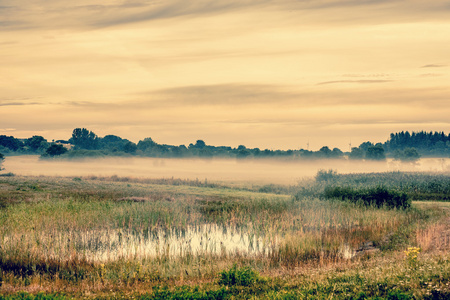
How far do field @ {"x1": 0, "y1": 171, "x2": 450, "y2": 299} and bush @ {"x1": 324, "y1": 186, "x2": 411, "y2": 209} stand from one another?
1.71 metres

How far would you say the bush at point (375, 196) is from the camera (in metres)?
43.0

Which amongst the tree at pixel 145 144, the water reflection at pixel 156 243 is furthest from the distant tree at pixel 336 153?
the water reflection at pixel 156 243

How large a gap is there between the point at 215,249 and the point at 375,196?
88.0 feet

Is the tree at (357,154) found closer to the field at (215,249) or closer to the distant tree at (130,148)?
the distant tree at (130,148)

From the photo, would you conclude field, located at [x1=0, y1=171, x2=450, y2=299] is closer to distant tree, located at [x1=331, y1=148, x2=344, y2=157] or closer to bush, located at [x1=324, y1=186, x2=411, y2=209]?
bush, located at [x1=324, y1=186, x2=411, y2=209]

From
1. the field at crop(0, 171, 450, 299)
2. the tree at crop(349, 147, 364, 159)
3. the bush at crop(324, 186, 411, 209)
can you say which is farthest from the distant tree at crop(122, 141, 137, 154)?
the bush at crop(324, 186, 411, 209)

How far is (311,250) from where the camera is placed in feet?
80.3

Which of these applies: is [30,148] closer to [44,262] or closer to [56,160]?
[56,160]

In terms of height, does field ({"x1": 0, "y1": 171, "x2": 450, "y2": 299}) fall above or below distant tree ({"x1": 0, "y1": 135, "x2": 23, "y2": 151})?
below

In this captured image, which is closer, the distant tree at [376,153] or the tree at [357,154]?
the distant tree at [376,153]

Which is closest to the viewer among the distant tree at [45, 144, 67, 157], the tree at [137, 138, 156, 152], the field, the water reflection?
the field

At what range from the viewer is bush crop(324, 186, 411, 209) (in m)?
43.0

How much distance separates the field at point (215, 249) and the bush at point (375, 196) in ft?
5.60

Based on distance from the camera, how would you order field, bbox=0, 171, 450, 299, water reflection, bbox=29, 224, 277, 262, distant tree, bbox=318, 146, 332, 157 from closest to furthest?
field, bbox=0, 171, 450, 299 → water reflection, bbox=29, 224, 277, 262 → distant tree, bbox=318, 146, 332, 157
